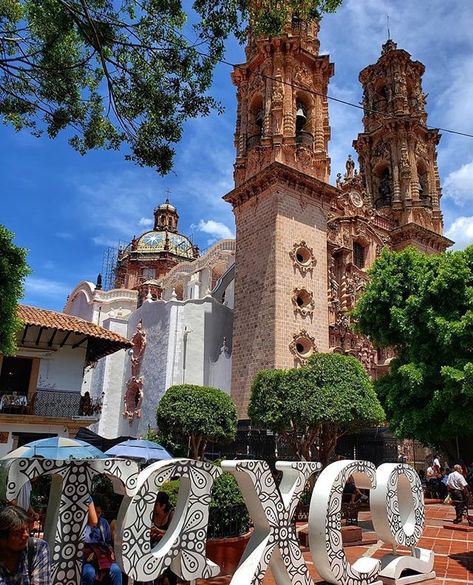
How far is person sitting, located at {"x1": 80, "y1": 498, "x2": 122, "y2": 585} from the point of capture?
4871 mm

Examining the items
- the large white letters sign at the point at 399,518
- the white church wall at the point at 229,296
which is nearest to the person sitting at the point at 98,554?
the large white letters sign at the point at 399,518

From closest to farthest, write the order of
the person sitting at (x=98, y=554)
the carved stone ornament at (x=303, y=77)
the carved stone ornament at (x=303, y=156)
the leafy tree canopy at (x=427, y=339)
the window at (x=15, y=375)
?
the person sitting at (x=98, y=554) → the leafy tree canopy at (x=427, y=339) → the window at (x=15, y=375) → the carved stone ornament at (x=303, y=156) → the carved stone ornament at (x=303, y=77)

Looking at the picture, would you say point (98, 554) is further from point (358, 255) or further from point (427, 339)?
point (358, 255)

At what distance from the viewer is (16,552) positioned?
324 centimetres

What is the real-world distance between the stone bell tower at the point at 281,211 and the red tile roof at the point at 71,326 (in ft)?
19.6

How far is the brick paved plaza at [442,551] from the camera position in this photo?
707 cm

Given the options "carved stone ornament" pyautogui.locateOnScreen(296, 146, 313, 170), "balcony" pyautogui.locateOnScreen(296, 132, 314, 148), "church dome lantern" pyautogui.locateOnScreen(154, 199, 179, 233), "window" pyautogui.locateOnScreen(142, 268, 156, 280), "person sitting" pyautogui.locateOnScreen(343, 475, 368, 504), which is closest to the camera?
"person sitting" pyautogui.locateOnScreen(343, 475, 368, 504)

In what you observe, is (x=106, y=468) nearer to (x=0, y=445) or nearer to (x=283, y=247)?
(x=0, y=445)

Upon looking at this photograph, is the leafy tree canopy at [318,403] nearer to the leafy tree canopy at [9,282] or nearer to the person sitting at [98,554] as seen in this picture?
the leafy tree canopy at [9,282]

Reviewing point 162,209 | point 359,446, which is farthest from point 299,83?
point 162,209

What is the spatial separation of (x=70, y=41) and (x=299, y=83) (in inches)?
731

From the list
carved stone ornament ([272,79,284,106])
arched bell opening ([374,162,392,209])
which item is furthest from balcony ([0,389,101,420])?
arched bell opening ([374,162,392,209])

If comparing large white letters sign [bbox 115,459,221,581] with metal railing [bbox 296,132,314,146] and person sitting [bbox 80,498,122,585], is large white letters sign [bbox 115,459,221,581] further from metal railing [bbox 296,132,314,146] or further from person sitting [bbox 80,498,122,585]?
metal railing [bbox 296,132,314,146]

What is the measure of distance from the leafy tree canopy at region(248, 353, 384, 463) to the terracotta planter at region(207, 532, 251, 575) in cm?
838
